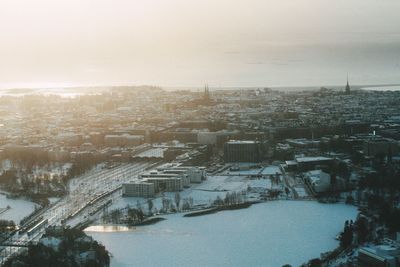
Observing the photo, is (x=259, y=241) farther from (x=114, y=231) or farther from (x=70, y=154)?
(x=70, y=154)

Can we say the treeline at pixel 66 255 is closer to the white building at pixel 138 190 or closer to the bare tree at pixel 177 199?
the bare tree at pixel 177 199

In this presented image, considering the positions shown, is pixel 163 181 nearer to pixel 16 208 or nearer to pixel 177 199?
pixel 177 199

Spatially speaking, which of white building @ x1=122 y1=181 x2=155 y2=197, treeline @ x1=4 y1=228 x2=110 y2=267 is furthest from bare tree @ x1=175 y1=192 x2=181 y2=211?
treeline @ x1=4 y1=228 x2=110 y2=267

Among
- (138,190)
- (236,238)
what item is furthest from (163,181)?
(236,238)

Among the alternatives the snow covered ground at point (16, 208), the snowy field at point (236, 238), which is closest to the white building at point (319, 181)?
the snowy field at point (236, 238)

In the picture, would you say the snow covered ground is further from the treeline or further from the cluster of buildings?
the treeline

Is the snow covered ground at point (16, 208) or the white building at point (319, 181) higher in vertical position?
the white building at point (319, 181)

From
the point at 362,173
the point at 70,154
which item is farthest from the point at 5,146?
the point at 362,173

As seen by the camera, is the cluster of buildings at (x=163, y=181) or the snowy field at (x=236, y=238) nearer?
the snowy field at (x=236, y=238)

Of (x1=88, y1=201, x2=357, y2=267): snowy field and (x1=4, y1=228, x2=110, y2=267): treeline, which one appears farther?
(x1=88, y1=201, x2=357, y2=267): snowy field

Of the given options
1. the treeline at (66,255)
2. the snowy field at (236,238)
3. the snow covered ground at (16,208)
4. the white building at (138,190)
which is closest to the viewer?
the treeline at (66,255)
